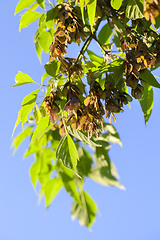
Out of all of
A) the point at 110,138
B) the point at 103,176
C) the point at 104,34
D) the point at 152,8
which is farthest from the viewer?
the point at 103,176

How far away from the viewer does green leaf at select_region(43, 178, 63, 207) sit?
1475 mm

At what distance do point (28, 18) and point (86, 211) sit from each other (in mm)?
1161

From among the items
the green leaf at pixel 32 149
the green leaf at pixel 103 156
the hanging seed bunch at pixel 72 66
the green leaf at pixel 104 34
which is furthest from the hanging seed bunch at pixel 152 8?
the green leaf at pixel 32 149

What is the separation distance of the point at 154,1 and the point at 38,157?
1.18 metres

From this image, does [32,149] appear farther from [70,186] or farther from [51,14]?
[51,14]

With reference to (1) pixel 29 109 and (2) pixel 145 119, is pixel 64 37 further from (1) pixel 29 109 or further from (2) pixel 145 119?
(2) pixel 145 119

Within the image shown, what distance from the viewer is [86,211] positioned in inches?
62.2

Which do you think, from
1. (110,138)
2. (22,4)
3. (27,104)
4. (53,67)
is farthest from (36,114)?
(110,138)

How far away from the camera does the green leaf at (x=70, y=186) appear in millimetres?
1434

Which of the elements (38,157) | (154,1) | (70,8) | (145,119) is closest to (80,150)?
(38,157)

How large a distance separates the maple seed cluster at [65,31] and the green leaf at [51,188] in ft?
3.27

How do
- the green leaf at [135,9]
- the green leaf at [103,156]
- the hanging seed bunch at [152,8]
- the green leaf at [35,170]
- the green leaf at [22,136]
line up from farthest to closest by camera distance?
1. the green leaf at [22,136]
2. the green leaf at [35,170]
3. the green leaf at [103,156]
4. the green leaf at [135,9]
5. the hanging seed bunch at [152,8]

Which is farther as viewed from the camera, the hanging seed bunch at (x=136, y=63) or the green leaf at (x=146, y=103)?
the green leaf at (x=146, y=103)

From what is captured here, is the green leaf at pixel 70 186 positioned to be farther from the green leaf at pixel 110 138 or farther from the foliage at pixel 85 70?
the foliage at pixel 85 70
